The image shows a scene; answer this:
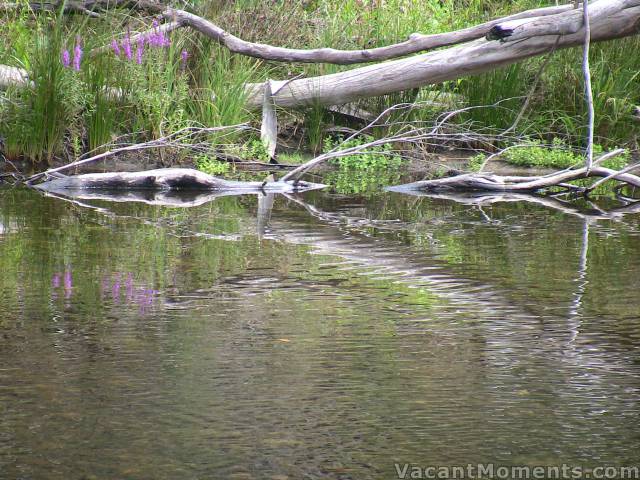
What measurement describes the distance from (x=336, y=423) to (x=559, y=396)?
701 millimetres

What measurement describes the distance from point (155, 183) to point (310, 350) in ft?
16.7

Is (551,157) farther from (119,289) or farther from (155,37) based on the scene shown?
(119,289)

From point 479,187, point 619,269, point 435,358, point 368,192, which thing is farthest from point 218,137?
point 435,358

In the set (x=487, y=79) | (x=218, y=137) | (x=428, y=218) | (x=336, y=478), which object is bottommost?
(x=336, y=478)

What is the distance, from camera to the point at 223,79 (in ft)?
33.9

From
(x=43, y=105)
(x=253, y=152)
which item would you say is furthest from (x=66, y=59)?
(x=253, y=152)

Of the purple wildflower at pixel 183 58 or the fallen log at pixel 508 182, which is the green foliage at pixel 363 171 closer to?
the fallen log at pixel 508 182

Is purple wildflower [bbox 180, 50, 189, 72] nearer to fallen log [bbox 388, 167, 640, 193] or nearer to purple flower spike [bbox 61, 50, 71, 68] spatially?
purple flower spike [bbox 61, 50, 71, 68]

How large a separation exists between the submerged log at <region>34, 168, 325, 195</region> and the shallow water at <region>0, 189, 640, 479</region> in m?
1.92

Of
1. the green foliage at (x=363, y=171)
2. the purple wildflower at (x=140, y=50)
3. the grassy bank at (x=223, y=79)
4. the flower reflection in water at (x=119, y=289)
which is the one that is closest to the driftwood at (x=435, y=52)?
the grassy bank at (x=223, y=79)

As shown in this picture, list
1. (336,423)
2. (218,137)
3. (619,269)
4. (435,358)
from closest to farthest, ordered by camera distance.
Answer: (336,423) < (435,358) < (619,269) < (218,137)

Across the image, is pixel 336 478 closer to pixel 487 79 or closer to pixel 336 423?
pixel 336 423

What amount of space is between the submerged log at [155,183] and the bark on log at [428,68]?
7.22ft

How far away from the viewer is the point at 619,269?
508 cm
